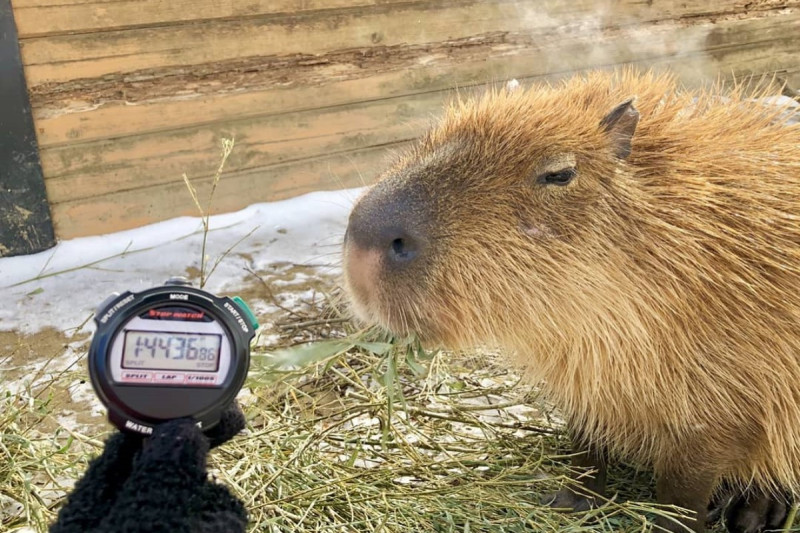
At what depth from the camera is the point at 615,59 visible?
570cm

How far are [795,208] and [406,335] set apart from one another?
1.12m

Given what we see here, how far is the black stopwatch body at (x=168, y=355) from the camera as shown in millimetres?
1186

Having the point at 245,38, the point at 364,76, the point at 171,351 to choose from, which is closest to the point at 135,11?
the point at 245,38

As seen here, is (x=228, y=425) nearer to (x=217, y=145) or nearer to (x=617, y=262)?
(x=617, y=262)

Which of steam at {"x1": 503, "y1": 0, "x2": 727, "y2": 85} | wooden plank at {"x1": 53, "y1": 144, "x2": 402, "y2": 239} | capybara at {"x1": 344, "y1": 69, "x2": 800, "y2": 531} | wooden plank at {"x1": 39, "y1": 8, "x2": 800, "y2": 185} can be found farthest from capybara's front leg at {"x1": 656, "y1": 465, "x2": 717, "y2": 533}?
steam at {"x1": 503, "y1": 0, "x2": 727, "y2": 85}

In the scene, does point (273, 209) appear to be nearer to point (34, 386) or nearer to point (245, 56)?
point (245, 56)

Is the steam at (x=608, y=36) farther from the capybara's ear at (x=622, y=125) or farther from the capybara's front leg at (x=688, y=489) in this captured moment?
the capybara's front leg at (x=688, y=489)

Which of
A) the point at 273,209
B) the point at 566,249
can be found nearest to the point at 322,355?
the point at 566,249

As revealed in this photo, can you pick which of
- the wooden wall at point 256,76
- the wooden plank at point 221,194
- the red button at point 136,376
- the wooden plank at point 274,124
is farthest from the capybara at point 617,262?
the wooden plank at point 274,124

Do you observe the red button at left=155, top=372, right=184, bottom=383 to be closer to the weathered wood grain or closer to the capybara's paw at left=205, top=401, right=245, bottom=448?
the capybara's paw at left=205, top=401, right=245, bottom=448

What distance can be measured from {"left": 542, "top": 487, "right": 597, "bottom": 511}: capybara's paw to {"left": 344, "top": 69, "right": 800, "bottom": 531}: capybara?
372 millimetres

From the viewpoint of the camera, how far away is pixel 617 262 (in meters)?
1.99

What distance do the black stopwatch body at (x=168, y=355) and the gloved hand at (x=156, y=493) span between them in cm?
5

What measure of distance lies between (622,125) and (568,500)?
4.17ft
